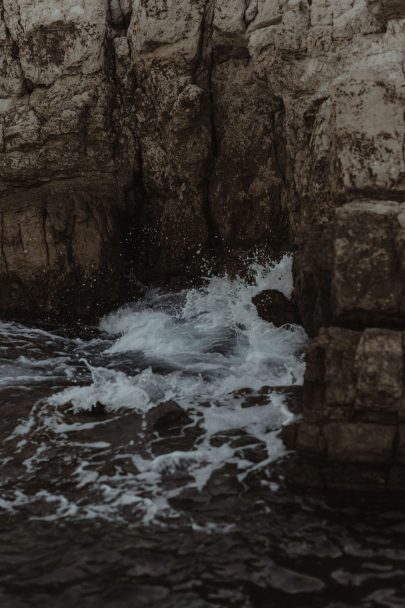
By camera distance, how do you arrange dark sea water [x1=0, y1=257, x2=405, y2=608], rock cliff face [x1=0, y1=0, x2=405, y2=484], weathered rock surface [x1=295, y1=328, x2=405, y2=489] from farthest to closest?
1. rock cliff face [x1=0, y1=0, x2=405, y2=484]
2. weathered rock surface [x1=295, y1=328, x2=405, y2=489]
3. dark sea water [x1=0, y1=257, x2=405, y2=608]

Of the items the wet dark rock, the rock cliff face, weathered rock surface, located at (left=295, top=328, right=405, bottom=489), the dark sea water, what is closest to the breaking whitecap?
the dark sea water

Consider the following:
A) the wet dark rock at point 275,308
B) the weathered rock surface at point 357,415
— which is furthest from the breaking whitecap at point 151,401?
the weathered rock surface at point 357,415

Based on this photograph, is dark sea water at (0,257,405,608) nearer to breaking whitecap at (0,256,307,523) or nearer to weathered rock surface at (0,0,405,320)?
breaking whitecap at (0,256,307,523)

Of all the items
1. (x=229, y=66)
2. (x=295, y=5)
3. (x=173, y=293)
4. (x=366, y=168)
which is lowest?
(x=173, y=293)

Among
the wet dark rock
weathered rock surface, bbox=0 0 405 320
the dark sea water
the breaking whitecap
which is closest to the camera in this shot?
the dark sea water

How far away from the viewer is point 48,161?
10.6 m

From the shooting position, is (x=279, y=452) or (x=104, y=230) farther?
(x=104, y=230)

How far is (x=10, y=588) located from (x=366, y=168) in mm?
5067

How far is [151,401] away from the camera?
284 inches

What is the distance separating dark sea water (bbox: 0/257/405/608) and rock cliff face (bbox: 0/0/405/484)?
1927 mm

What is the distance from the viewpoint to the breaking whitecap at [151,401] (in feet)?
18.5

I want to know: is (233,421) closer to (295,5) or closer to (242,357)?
(242,357)

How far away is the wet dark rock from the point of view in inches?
358

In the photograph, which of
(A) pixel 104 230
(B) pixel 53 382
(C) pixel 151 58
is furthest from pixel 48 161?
(B) pixel 53 382
